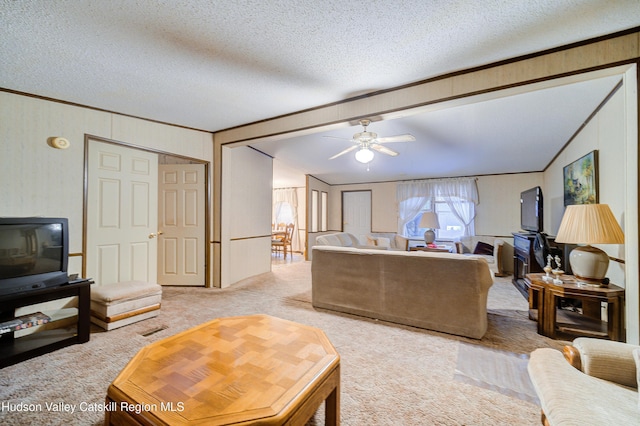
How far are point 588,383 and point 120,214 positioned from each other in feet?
14.2

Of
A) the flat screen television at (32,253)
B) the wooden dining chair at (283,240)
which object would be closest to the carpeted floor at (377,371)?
the flat screen television at (32,253)

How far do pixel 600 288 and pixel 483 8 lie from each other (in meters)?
2.31

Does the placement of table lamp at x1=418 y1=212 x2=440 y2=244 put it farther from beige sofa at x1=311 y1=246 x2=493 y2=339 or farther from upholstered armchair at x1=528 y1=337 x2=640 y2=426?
upholstered armchair at x1=528 y1=337 x2=640 y2=426

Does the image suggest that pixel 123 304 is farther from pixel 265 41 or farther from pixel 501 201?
pixel 501 201

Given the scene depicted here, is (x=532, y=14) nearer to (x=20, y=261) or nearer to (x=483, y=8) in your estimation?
(x=483, y=8)

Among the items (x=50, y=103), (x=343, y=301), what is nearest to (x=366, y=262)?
(x=343, y=301)

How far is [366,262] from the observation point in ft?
9.73

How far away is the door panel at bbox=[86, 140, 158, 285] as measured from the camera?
308 cm

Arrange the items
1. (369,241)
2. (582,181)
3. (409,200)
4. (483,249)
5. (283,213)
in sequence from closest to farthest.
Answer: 1. (582,181)
2. (483,249)
3. (369,241)
4. (409,200)
5. (283,213)

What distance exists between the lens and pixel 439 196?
6535 mm

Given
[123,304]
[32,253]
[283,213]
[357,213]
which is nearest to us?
[32,253]

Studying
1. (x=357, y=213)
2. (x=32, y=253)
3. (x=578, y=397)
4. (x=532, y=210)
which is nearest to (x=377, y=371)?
(x=578, y=397)

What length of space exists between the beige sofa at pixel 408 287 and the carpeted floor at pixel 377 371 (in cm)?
13

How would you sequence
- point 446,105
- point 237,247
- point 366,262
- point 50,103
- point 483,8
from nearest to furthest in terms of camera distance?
point 483,8, point 446,105, point 50,103, point 366,262, point 237,247
